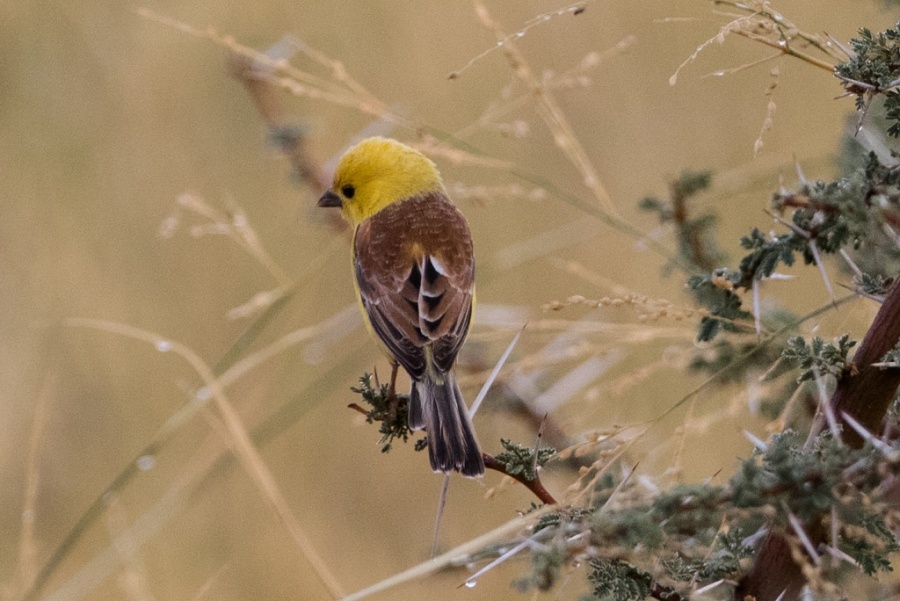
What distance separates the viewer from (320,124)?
5.55 metres

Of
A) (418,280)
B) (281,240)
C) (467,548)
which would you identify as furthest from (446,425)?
(281,240)

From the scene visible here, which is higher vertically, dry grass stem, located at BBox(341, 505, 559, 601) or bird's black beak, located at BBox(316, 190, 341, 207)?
bird's black beak, located at BBox(316, 190, 341, 207)

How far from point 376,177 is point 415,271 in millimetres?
706

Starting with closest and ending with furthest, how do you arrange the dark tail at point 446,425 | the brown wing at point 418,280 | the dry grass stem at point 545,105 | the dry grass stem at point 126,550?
the dark tail at point 446,425 < the dry grass stem at point 126,550 < the dry grass stem at point 545,105 < the brown wing at point 418,280

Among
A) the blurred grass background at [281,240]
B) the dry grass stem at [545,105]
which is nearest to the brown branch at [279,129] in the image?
the blurred grass background at [281,240]

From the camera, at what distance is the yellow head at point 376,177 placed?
4.24m

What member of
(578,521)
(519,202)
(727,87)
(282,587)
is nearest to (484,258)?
(519,202)

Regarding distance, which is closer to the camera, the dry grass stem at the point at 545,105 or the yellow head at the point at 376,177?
the dry grass stem at the point at 545,105

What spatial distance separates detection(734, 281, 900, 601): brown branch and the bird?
971 mm

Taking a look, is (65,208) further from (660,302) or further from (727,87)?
(660,302)

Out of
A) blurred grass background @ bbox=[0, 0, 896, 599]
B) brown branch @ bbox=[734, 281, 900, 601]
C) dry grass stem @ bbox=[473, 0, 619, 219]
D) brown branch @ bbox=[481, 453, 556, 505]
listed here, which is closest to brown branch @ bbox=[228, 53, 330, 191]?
blurred grass background @ bbox=[0, 0, 896, 599]

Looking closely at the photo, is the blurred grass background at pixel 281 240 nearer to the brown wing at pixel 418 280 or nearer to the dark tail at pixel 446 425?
the brown wing at pixel 418 280

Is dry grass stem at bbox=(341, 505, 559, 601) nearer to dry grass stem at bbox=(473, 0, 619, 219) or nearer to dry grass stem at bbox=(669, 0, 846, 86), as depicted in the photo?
dry grass stem at bbox=(669, 0, 846, 86)

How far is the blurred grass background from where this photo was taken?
481 cm
